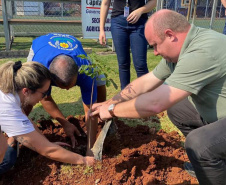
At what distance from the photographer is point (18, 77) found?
6.22 feet

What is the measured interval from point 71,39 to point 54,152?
52.1 inches

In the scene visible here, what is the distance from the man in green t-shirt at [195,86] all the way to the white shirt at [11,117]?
638 mm

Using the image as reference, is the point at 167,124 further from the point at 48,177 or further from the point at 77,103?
the point at 48,177

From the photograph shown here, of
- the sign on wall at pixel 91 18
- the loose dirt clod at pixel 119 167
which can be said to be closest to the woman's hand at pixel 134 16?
the loose dirt clod at pixel 119 167

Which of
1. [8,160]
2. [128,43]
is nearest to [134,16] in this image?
[128,43]

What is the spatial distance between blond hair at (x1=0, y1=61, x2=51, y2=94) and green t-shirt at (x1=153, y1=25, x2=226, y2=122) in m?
0.97

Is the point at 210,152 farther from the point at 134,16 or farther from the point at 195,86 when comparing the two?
the point at 134,16

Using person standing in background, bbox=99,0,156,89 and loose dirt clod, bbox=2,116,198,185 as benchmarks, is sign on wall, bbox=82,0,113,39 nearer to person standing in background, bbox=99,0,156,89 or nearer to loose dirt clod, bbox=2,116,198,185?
person standing in background, bbox=99,0,156,89

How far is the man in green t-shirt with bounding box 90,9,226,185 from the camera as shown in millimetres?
1773

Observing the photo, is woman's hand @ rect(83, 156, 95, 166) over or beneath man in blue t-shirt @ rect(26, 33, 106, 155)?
beneath

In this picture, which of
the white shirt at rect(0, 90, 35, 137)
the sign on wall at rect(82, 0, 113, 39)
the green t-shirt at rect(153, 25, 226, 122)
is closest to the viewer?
the green t-shirt at rect(153, 25, 226, 122)

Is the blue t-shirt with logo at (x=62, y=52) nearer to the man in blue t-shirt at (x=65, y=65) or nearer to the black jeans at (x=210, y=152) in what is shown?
the man in blue t-shirt at (x=65, y=65)

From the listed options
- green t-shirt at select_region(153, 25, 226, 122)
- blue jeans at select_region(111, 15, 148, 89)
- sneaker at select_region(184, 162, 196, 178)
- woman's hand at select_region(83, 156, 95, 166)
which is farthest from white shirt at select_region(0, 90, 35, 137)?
blue jeans at select_region(111, 15, 148, 89)

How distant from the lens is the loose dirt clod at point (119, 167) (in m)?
2.29
